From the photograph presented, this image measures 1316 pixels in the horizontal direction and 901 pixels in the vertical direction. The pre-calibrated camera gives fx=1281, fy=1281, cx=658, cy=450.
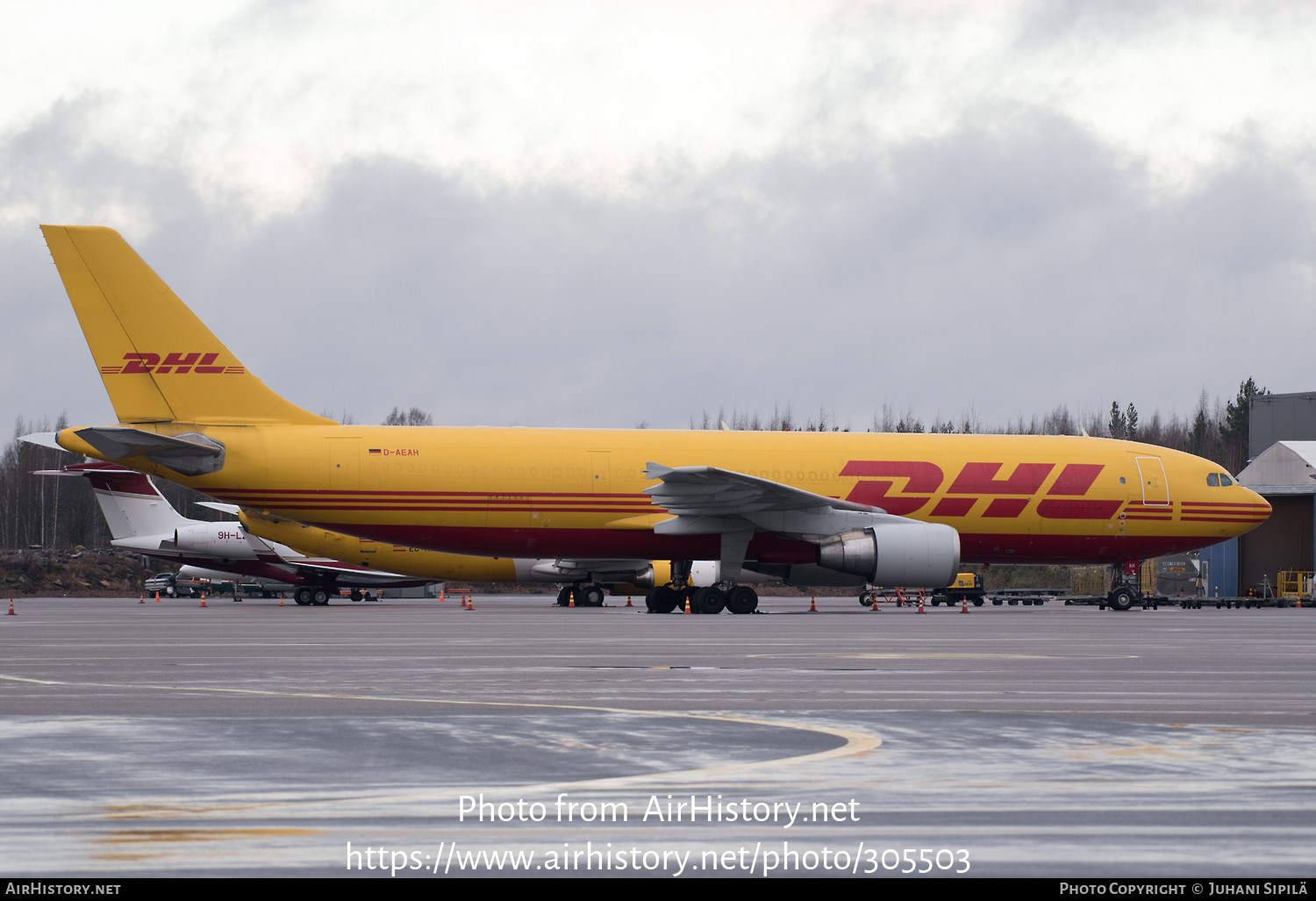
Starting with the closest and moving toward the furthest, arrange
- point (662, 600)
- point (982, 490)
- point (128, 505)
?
point (982, 490), point (662, 600), point (128, 505)

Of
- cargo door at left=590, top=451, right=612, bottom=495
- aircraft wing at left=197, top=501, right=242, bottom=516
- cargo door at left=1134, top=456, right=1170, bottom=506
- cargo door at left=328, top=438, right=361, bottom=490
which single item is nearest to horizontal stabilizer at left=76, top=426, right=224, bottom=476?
aircraft wing at left=197, top=501, right=242, bottom=516

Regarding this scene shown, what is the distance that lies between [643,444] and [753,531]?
358 centimetres

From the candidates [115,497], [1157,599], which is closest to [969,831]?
[1157,599]

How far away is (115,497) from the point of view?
4947 cm

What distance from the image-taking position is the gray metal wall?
194 ft

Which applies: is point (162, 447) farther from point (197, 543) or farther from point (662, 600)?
point (197, 543)

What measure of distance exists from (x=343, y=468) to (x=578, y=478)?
5.71 meters

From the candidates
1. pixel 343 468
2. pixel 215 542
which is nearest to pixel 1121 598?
pixel 343 468

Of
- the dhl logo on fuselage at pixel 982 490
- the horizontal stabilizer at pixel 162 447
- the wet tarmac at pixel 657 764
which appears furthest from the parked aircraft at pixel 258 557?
the wet tarmac at pixel 657 764

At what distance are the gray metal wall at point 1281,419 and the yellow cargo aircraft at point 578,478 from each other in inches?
1186

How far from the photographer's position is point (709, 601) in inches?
1282

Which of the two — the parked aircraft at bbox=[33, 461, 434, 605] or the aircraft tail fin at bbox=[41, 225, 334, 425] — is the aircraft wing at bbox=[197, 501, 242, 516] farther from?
the aircraft tail fin at bbox=[41, 225, 334, 425]

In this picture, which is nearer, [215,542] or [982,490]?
[982,490]

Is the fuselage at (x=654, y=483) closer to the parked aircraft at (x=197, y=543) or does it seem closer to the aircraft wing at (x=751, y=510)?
the aircraft wing at (x=751, y=510)
